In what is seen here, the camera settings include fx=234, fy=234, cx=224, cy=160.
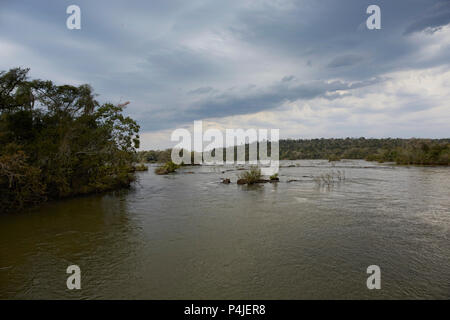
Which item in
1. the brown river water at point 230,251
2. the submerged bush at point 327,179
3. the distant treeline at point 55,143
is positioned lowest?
the brown river water at point 230,251

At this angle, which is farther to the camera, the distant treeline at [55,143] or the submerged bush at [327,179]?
the submerged bush at [327,179]

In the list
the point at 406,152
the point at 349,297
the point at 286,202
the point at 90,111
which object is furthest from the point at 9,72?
the point at 406,152

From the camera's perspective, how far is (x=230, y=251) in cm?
748

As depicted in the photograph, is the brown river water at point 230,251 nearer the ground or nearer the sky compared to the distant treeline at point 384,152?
nearer the ground

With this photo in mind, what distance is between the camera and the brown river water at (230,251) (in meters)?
5.29

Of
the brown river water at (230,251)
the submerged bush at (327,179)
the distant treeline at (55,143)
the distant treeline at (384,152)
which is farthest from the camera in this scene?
the distant treeline at (384,152)

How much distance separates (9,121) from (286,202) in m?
17.5

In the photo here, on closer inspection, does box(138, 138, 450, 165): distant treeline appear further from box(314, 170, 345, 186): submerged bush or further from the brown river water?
the brown river water

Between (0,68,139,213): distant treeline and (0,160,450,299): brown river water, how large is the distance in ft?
6.70

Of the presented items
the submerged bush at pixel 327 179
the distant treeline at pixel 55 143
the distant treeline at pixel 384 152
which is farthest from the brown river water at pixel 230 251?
the distant treeline at pixel 384 152

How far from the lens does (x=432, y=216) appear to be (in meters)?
11.1

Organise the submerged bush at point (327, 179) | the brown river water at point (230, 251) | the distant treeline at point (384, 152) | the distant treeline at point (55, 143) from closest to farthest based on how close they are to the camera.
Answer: the brown river water at point (230, 251) → the distant treeline at point (55, 143) → the submerged bush at point (327, 179) → the distant treeline at point (384, 152)

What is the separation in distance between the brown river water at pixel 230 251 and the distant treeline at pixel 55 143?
2.04m

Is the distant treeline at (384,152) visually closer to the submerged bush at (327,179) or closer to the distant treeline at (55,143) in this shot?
the submerged bush at (327,179)
